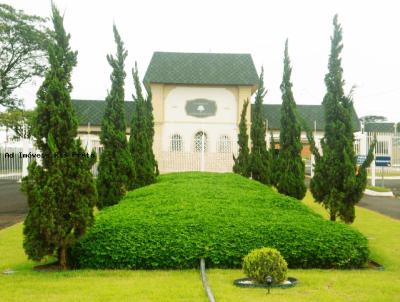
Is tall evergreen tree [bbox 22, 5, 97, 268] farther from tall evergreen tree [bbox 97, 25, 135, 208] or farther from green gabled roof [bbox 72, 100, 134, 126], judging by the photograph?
green gabled roof [bbox 72, 100, 134, 126]

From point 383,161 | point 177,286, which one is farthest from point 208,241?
point 383,161

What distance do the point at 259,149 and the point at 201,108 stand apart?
56.2 feet

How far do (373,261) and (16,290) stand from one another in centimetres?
636

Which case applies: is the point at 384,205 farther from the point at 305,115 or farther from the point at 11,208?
the point at 305,115

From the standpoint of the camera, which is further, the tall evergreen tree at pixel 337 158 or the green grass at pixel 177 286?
the tall evergreen tree at pixel 337 158

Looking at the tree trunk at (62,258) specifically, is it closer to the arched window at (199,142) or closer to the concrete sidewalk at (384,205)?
the concrete sidewalk at (384,205)

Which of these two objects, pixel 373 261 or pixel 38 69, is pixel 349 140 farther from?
pixel 38 69

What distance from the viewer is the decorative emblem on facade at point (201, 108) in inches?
1542

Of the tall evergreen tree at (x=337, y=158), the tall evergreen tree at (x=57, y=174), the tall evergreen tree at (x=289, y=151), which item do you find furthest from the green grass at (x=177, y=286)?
the tall evergreen tree at (x=289, y=151)

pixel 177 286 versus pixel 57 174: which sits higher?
pixel 57 174

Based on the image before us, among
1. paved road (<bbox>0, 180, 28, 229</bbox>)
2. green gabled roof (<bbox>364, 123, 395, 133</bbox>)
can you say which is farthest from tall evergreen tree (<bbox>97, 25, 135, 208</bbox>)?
green gabled roof (<bbox>364, 123, 395, 133</bbox>)

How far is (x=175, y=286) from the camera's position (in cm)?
767

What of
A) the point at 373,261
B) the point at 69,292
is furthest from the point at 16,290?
the point at 373,261

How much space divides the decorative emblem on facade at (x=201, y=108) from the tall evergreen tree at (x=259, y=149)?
16083mm
